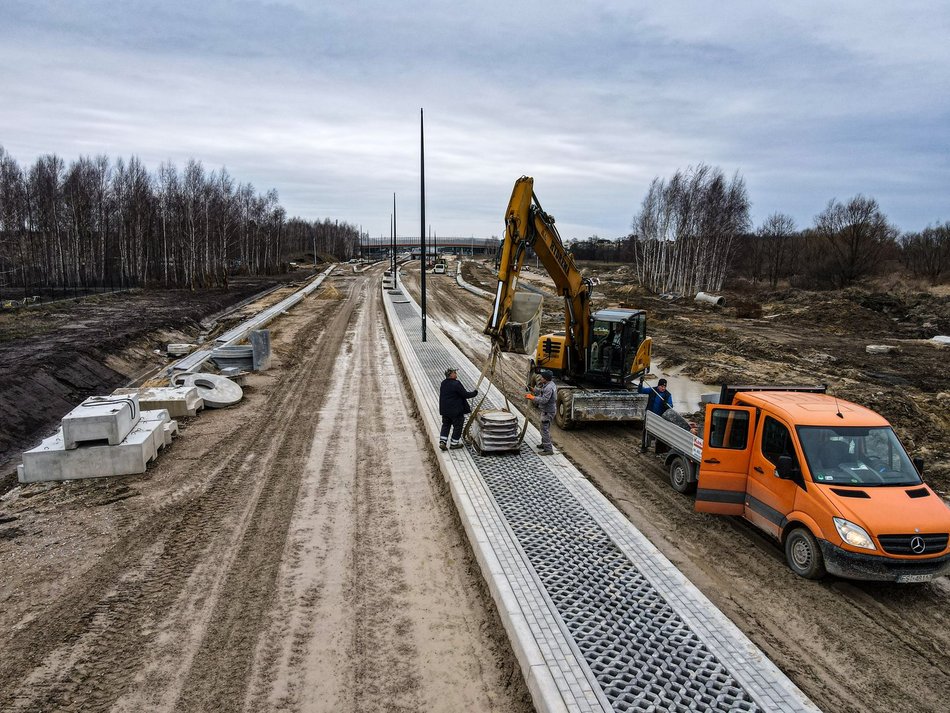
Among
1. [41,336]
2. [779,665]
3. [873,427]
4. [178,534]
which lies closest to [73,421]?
[178,534]

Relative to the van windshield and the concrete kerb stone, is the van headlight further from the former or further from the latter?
the concrete kerb stone

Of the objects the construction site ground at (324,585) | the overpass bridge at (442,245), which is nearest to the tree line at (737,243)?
the construction site ground at (324,585)

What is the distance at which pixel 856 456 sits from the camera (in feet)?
23.9

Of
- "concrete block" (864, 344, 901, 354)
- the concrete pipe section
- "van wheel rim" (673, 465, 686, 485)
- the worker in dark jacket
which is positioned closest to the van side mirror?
"van wheel rim" (673, 465, 686, 485)

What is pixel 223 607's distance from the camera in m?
6.37

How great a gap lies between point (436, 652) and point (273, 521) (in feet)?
12.7

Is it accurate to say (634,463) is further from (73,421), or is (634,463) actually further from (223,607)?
(73,421)

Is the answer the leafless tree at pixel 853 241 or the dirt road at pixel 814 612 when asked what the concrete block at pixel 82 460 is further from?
the leafless tree at pixel 853 241

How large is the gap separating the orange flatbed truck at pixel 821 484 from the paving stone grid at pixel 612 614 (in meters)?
2.03

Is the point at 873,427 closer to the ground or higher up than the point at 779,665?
higher up

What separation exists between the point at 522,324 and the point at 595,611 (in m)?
5.90

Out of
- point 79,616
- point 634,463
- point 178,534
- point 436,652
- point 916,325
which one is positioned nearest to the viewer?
point 436,652

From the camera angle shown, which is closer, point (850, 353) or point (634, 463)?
point (634, 463)

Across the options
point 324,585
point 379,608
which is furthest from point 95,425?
point 379,608
